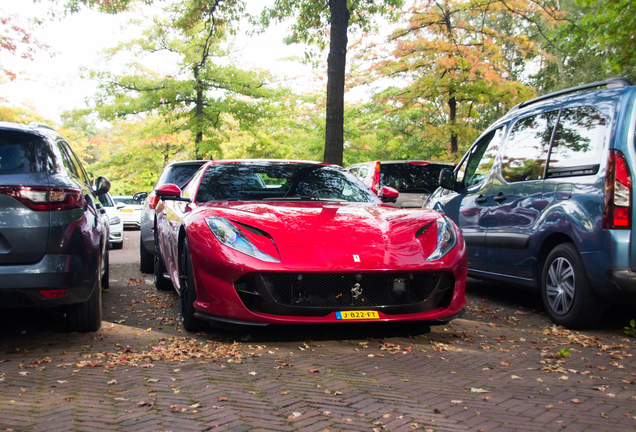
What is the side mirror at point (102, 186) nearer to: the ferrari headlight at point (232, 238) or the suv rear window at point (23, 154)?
the suv rear window at point (23, 154)

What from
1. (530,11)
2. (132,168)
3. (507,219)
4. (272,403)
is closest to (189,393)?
(272,403)

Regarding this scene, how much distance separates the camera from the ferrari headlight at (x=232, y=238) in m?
4.29

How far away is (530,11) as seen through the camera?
19703 millimetres

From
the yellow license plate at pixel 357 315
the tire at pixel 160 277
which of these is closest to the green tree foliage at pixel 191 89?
the tire at pixel 160 277

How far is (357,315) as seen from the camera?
434cm

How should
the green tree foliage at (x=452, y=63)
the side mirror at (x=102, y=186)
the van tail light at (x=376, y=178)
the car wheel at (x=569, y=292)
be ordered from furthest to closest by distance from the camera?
1. the green tree foliage at (x=452, y=63)
2. the van tail light at (x=376, y=178)
3. the side mirror at (x=102, y=186)
4. the car wheel at (x=569, y=292)

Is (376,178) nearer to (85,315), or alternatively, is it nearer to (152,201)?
(152,201)

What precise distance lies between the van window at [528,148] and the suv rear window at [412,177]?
506cm

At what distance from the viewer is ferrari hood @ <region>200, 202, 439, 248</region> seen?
14.6 ft

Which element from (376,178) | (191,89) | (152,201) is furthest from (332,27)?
(191,89)

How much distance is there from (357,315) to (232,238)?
1.08 m

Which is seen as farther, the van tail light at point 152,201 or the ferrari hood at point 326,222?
the van tail light at point 152,201

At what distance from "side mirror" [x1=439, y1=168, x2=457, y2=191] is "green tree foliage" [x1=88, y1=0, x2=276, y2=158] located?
19231 millimetres

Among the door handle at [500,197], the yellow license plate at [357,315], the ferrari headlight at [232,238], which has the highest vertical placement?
the door handle at [500,197]
